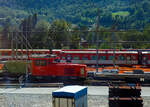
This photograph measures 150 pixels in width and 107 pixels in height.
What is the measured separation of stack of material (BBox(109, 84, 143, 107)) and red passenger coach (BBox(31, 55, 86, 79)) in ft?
22.0

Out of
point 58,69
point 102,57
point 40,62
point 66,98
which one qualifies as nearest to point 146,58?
point 102,57

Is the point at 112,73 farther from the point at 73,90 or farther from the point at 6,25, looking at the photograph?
the point at 6,25

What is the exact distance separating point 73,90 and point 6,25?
26.1 metres

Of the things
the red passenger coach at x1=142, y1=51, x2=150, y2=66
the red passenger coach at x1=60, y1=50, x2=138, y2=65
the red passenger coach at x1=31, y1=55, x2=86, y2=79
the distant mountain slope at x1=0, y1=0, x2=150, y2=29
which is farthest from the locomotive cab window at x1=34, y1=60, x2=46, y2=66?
the distant mountain slope at x1=0, y1=0, x2=150, y2=29

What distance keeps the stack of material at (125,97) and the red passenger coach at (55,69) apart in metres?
6.70

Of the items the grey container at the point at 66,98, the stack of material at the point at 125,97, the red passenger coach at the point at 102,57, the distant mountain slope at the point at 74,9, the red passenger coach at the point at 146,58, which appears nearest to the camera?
the grey container at the point at 66,98

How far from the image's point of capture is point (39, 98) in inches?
472

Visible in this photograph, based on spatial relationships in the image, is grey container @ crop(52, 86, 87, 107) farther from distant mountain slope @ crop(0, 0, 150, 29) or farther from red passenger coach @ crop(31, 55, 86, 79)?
distant mountain slope @ crop(0, 0, 150, 29)

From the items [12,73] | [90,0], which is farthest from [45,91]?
[90,0]

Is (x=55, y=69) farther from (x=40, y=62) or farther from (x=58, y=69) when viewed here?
(x=40, y=62)

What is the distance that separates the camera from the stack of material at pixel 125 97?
9.12 metres

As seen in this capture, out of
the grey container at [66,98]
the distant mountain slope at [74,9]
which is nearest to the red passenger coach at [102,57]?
the distant mountain slope at [74,9]

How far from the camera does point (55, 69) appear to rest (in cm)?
1666

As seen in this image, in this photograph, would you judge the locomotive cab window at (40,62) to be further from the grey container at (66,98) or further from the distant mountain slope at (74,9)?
the distant mountain slope at (74,9)
